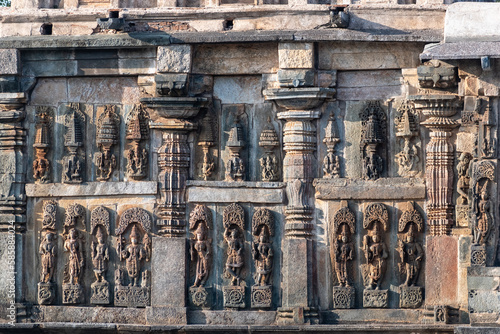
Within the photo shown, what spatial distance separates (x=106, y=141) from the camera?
56.7 feet

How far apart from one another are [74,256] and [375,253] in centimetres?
375

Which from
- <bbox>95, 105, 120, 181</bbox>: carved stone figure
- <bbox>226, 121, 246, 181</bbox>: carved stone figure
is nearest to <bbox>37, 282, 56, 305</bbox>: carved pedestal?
<bbox>95, 105, 120, 181</bbox>: carved stone figure

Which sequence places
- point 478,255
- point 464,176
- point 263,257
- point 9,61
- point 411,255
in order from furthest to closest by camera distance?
point 9,61 < point 263,257 < point 411,255 < point 464,176 < point 478,255

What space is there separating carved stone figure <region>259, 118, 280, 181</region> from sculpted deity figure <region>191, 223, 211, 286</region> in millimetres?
1017

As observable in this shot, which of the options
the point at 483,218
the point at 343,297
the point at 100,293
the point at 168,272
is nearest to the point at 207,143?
the point at 168,272

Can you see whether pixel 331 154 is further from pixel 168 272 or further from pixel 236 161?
pixel 168 272

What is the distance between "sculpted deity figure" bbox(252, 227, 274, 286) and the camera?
17.0 m

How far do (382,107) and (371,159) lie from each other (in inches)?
26.4

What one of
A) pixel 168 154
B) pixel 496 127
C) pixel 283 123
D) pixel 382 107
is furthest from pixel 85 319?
pixel 496 127

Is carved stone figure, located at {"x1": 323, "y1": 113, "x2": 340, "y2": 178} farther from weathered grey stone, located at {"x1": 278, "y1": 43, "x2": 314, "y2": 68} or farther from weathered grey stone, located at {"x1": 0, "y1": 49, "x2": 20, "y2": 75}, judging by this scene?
weathered grey stone, located at {"x1": 0, "y1": 49, "x2": 20, "y2": 75}

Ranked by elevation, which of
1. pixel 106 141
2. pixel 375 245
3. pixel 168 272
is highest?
pixel 106 141

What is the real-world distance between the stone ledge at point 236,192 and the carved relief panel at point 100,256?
3.67 ft

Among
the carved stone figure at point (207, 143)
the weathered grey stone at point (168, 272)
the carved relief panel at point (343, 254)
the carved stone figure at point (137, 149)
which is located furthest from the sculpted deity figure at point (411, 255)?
the carved stone figure at point (137, 149)

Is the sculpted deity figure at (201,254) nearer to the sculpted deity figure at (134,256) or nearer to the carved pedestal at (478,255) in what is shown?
the sculpted deity figure at (134,256)
